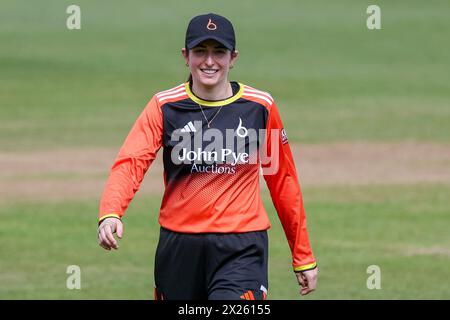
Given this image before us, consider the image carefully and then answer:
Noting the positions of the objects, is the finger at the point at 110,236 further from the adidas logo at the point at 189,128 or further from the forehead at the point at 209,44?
the forehead at the point at 209,44

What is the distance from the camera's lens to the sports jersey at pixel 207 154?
8609mm

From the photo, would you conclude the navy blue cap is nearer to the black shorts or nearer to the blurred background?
the black shorts

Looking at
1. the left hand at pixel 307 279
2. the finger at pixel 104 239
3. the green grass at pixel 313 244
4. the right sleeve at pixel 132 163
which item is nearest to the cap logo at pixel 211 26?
the right sleeve at pixel 132 163

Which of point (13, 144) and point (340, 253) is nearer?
point (340, 253)

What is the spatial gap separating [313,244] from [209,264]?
848cm

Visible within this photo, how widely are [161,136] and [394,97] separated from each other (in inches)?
979

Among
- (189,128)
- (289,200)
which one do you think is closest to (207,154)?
(189,128)

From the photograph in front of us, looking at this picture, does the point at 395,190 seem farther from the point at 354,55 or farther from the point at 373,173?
the point at 354,55

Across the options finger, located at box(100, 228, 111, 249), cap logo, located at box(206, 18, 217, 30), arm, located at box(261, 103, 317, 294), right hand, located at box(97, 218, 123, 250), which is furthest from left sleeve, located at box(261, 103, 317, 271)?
finger, located at box(100, 228, 111, 249)

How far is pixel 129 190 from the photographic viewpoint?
8.39 meters

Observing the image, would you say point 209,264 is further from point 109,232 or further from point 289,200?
point 109,232

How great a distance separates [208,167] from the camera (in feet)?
28.6

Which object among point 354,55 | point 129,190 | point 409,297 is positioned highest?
point 354,55
